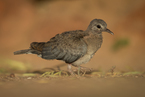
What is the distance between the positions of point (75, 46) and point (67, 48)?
0.19 meters

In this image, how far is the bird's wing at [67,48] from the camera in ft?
19.4

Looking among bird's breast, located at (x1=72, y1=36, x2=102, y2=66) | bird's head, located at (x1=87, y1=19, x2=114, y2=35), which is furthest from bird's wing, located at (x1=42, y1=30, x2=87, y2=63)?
bird's head, located at (x1=87, y1=19, x2=114, y2=35)

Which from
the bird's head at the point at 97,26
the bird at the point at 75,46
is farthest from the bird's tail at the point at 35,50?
the bird's head at the point at 97,26

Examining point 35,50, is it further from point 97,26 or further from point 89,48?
point 97,26

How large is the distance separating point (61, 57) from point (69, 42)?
39cm

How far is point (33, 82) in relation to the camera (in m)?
5.41

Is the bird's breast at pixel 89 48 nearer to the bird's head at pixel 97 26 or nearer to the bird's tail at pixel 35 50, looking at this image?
the bird's head at pixel 97 26

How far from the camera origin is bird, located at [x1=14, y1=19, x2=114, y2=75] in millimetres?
5941

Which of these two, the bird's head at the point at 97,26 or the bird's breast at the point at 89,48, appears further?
the bird's head at the point at 97,26

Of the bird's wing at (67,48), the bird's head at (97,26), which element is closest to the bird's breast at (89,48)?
the bird's wing at (67,48)

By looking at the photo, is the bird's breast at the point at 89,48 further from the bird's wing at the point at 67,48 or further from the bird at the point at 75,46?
the bird's wing at the point at 67,48

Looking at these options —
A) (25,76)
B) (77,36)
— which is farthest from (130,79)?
(25,76)

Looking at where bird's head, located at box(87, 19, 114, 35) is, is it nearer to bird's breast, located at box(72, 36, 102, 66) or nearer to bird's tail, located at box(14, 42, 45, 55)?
bird's breast, located at box(72, 36, 102, 66)

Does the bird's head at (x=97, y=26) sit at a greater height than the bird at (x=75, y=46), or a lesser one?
greater
